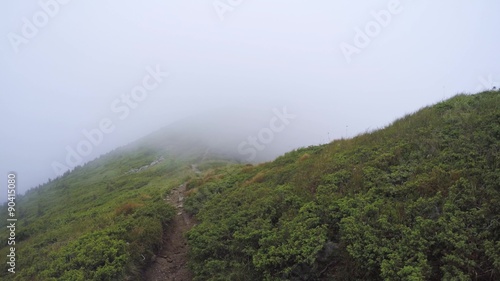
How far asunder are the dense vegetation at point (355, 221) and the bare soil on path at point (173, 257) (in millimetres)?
488

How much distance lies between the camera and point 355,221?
1039cm

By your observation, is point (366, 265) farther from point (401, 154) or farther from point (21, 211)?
point (21, 211)

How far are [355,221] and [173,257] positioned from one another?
346 inches

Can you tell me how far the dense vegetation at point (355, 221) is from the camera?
8.61 m

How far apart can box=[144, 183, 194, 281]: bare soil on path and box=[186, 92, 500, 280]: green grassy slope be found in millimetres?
994

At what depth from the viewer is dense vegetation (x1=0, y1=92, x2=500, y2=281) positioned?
8612 millimetres

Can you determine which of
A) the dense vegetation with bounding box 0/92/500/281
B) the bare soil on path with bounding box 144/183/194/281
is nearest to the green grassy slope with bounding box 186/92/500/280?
the dense vegetation with bounding box 0/92/500/281

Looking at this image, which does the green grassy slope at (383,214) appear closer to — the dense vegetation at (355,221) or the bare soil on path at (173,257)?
the dense vegetation at (355,221)

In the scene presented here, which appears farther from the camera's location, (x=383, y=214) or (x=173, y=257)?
(x=173, y=257)

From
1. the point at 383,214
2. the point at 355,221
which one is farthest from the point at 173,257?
the point at 383,214

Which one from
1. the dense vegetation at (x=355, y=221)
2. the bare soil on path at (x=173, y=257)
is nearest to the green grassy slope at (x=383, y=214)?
the dense vegetation at (x=355, y=221)

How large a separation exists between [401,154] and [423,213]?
4.44m

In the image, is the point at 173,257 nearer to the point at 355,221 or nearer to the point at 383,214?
the point at 355,221

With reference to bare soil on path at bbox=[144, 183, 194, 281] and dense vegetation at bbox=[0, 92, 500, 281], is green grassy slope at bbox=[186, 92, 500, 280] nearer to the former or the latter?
dense vegetation at bbox=[0, 92, 500, 281]
